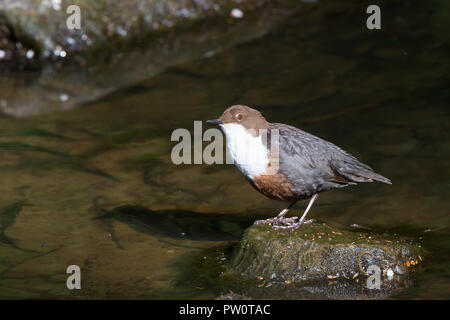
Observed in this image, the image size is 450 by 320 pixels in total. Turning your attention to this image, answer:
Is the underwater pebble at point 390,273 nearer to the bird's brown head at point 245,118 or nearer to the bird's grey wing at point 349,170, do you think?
the bird's grey wing at point 349,170

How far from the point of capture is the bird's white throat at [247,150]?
4.79 m

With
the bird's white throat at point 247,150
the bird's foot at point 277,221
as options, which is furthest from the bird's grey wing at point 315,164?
the bird's foot at point 277,221

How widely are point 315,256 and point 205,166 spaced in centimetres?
238

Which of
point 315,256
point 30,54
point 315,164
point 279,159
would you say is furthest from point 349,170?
point 30,54

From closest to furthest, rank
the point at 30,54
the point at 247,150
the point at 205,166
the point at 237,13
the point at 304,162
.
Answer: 1. the point at 247,150
2. the point at 304,162
3. the point at 205,166
4. the point at 30,54
5. the point at 237,13

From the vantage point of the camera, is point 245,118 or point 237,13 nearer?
point 245,118

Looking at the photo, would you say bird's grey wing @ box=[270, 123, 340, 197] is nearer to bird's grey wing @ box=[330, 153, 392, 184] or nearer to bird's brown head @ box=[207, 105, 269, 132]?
bird's grey wing @ box=[330, 153, 392, 184]

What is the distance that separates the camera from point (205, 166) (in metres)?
6.85

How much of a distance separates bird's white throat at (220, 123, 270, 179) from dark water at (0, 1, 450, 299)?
2.47ft

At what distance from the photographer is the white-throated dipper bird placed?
15.9ft

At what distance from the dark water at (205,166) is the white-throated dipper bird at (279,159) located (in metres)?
0.67

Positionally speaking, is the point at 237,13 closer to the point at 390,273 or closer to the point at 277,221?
the point at 277,221

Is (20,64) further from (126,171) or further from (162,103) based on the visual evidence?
(126,171)
